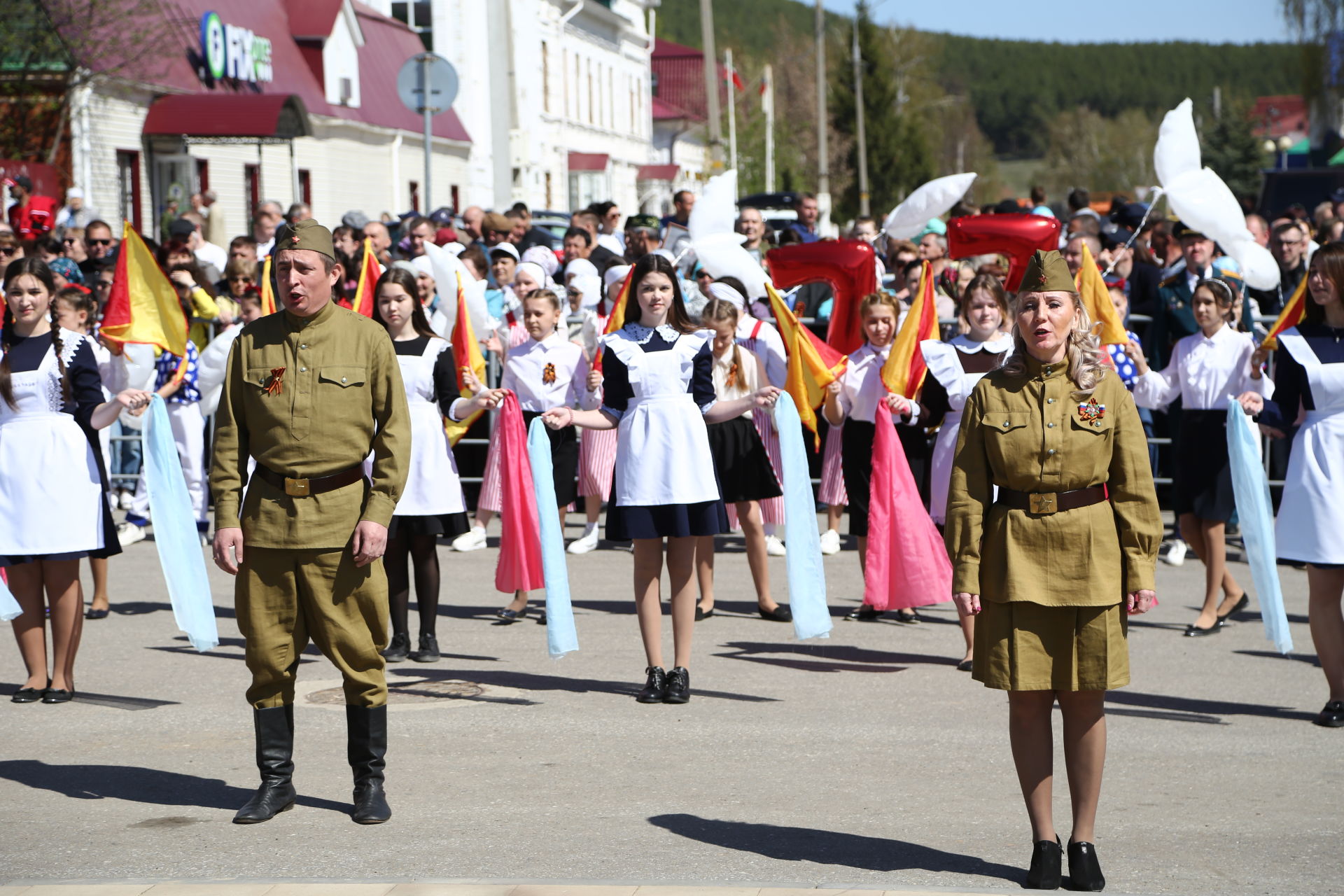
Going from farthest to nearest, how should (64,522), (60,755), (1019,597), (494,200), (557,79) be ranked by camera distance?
(557,79)
(494,200)
(64,522)
(60,755)
(1019,597)

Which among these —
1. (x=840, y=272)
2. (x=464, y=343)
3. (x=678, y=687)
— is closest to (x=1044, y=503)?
(x=678, y=687)

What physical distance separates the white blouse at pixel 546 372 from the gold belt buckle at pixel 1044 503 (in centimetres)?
569

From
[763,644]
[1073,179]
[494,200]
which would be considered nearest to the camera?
[763,644]

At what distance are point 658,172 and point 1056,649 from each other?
61368 mm

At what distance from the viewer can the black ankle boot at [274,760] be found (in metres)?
5.95

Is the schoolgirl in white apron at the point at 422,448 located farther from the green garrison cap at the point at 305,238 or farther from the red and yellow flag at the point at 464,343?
the green garrison cap at the point at 305,238

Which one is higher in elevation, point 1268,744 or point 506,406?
point 506,406

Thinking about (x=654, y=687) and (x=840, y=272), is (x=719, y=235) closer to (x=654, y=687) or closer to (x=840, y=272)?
(x=840, y=272)

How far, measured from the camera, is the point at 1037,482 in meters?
5.13

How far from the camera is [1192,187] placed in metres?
9.62

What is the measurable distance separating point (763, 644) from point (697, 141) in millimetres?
75541

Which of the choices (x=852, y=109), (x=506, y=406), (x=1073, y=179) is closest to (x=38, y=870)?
(x=506, y=406)

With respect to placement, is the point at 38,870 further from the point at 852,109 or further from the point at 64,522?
the point at 852,109

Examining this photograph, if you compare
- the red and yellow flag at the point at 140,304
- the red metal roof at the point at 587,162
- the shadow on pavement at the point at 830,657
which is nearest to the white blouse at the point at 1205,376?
the shadow on pavement at the point at 830,657
